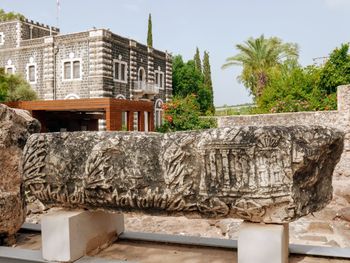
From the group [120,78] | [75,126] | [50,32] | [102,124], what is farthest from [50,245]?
[50,32]

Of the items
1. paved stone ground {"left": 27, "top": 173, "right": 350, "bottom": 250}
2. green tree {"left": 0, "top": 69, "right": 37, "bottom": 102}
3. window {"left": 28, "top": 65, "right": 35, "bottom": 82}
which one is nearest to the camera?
paved stone ground {"left": 27, "top": 173, "right": 350, "bottom": 250}

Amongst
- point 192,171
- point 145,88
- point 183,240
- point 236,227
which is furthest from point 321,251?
point 145,88

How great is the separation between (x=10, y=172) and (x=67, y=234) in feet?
4.89

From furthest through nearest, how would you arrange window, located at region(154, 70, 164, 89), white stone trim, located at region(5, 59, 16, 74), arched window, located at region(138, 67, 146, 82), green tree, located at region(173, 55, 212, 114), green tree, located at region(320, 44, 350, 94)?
green tree, located at region(173, 55, 212, 114)
window, located at region(154, 70, 164, 89)
arched window, located at region(138, 67, 146, 82)
white stone trim, located at region(5, 59, 16, 74)
green tree, located at region(320, 44, 350, 94)

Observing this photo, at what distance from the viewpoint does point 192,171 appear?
11.6 ft

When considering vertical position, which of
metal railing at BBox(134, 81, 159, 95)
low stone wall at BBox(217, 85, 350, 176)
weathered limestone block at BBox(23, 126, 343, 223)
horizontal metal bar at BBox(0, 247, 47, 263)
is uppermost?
metal railing at BBox(134, 81, 159, 95)

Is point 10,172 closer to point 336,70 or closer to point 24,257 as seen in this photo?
point 24,257

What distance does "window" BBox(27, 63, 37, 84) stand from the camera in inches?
1079

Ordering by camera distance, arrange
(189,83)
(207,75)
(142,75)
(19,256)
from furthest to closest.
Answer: (207,75), (189,83), (142,75), (19,256)

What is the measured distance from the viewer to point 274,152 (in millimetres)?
3236

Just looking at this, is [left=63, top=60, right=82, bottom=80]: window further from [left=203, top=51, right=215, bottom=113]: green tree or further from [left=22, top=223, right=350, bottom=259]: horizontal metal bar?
[left=22, top=223, right=350, bottom=259]: horizontal metal bar

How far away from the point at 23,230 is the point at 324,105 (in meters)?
16.7

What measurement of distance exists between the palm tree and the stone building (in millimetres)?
6670

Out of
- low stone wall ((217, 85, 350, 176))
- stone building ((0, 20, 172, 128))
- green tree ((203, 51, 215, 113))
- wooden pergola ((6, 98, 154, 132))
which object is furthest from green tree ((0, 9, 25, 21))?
low stone wall ((217, 85, 350, 176))
